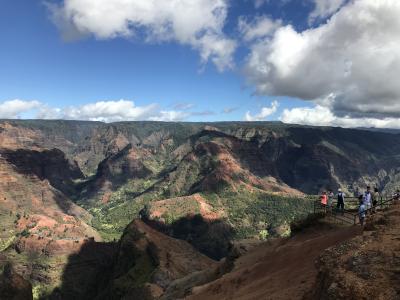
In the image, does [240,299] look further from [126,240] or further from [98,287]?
[98,287]

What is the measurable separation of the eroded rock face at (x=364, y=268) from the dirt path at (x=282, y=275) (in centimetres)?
505

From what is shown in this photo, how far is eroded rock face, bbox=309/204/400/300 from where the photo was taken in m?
21.6

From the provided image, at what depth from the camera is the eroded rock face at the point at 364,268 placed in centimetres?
2156

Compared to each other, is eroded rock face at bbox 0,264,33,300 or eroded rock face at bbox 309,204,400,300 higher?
eroded rock face at bbox 309,204,400,300

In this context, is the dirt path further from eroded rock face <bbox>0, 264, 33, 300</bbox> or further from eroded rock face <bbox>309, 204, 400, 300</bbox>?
eroded rock face <bbox>0, 264, 33, 300</bbox>

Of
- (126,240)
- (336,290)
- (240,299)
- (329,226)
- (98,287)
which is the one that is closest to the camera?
(336,290)

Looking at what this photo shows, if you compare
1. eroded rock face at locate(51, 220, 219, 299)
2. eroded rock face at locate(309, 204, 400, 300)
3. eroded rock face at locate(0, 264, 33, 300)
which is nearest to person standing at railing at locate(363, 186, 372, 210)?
eroded rock face at locate(309, 204, 400, 300)

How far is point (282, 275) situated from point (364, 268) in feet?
56.1

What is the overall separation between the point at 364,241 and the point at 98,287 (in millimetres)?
131204

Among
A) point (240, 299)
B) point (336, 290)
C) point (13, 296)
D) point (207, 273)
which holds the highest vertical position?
point (336, 290)

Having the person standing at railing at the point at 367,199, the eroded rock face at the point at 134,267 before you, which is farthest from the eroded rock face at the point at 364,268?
the eroded rock face at the point at 134,267

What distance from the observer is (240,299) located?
4091 centimetres

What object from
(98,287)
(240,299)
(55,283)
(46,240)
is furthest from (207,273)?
(46,240)

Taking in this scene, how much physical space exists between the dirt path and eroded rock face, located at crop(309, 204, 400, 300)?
16.6 ft
